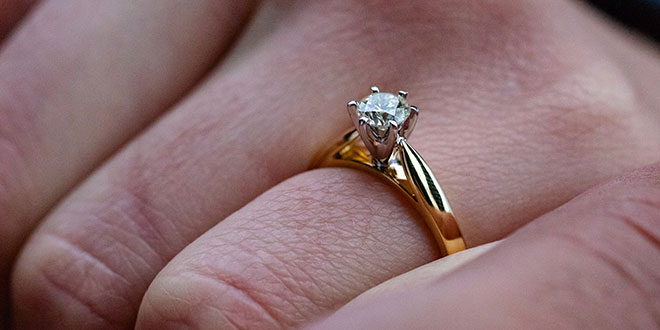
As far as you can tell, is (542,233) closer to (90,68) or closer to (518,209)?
(518,209)

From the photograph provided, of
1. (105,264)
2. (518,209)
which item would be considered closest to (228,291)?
(105,264)

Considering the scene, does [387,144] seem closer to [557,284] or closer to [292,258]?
[292,258]

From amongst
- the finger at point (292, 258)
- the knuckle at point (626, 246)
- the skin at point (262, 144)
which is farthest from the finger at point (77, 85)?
the knuckle at point (626, 246)

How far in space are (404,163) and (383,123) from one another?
0.05 meters

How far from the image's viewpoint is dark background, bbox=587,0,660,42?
1.21m

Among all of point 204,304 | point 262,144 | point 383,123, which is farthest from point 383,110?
point 204,304

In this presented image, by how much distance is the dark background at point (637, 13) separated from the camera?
1.21m

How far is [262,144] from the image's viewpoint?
80 cm

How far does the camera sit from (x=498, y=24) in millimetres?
845

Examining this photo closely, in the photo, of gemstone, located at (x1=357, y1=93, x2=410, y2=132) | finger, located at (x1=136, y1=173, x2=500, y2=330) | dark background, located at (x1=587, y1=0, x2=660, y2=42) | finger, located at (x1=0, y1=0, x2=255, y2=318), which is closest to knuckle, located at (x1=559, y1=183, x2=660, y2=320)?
finger, located at (x1=136, y1=173, x2=500, y2=330)

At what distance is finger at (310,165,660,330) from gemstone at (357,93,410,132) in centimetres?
21

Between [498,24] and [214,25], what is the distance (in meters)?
0.38

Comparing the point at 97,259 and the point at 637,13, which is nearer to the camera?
the point at 97,259

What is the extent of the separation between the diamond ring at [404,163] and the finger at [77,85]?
0.31 metres
